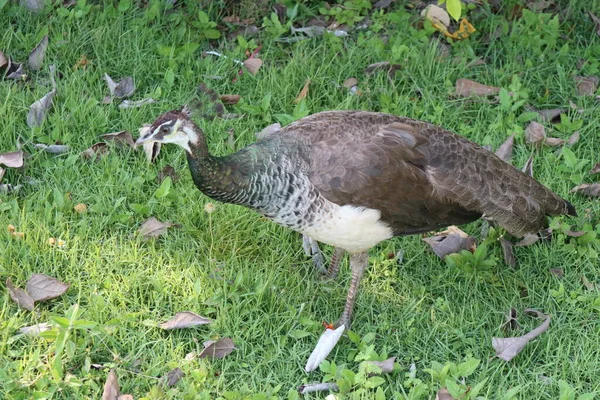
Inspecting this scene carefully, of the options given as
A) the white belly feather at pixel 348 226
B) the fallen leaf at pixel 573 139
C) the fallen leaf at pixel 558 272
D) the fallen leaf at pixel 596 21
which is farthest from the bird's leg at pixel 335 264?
the fallen leaf at pixel 596 21

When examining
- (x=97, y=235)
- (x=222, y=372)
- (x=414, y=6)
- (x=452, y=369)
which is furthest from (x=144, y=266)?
(x=414, y=6)

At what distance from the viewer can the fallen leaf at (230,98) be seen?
4.88 metres

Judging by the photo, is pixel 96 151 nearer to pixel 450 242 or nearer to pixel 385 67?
pixel 385 67

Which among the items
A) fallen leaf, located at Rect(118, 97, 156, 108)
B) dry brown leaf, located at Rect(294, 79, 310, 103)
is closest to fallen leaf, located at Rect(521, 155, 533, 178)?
dry brown leaf, located at Rect(294, 79, 310, 103)

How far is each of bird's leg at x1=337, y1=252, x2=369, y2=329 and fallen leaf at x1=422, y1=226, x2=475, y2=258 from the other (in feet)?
1.52

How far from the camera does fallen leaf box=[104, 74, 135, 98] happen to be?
4852mm

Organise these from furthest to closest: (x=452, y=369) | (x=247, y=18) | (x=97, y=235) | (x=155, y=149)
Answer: (x=247, y=18) → (x=155, y=149) → (x=97, y=235) → (x=452, y=369)

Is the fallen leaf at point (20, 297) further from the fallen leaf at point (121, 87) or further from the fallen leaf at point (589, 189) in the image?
the fallen leaf at point (589, 189)

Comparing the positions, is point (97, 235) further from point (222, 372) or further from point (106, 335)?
point (222, 372)

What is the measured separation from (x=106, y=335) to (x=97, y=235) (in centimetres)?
62

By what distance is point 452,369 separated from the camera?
3.59m

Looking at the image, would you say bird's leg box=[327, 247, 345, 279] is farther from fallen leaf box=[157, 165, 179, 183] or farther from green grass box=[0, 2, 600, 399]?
Result: fallen leaf box=[157, 165, 179, 183]

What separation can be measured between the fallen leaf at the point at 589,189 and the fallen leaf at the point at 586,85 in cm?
80

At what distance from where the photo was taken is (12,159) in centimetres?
429
